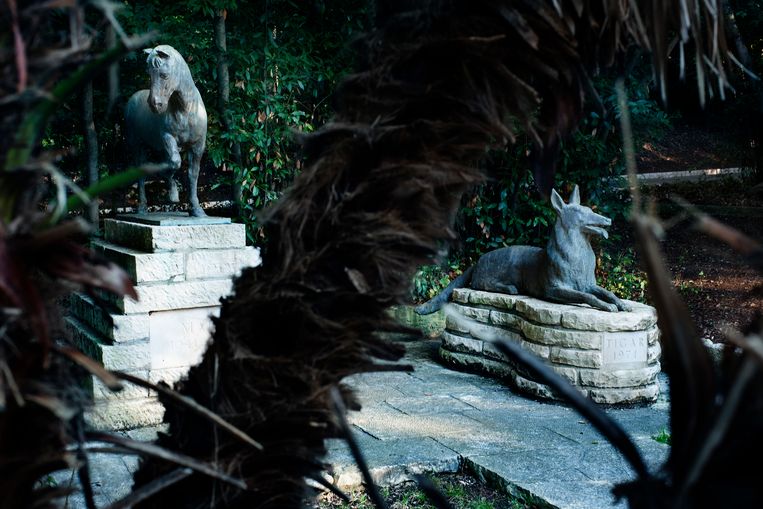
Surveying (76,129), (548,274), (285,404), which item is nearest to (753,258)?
(285,404)

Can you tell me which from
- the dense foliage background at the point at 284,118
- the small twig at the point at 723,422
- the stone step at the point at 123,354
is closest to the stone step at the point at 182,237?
→ the stone step at the point at 123,354

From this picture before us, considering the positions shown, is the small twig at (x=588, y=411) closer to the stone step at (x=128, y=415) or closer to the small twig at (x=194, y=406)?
the small twig at (x=194, y=406)

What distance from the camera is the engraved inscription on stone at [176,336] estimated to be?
545 cm

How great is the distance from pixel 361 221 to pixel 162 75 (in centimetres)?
462

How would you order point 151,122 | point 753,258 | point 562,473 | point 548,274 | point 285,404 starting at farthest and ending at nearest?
point 548,274 < point 151,122 < point 562,473 < point 285,404 < point 753,258

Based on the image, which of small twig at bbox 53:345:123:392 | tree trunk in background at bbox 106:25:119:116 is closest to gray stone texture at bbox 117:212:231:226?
tree trunk in background at bbox 106:25:119:116

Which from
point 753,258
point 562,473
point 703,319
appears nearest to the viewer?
point 753,258

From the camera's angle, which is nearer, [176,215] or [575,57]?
[575,57]

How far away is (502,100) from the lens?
1120mm

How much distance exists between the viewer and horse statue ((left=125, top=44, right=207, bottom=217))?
5.27m

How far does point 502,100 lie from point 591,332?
5077mm

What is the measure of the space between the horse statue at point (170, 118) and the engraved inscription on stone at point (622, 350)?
3.30 m

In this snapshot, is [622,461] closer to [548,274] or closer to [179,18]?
[548,274]

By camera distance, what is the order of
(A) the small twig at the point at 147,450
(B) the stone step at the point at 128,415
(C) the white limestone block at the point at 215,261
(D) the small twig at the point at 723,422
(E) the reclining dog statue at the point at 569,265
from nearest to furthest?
(D) the small twig at the point at 723,422, (A) the small twig at the point at 147,450, (B) the stone step at the point at 128,415, (C) the white limestone block at the point at 215,261, (E) the reclining dog statue at the point at 569,265
